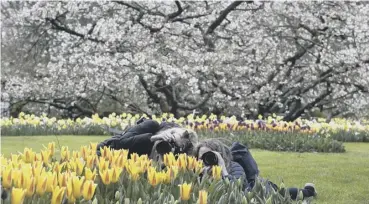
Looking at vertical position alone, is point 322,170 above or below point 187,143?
below

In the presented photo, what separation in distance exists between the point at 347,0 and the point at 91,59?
6328 mm

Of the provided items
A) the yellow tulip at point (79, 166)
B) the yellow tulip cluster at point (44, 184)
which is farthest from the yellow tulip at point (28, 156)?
the yellow tulip cluster at point (44, 184)

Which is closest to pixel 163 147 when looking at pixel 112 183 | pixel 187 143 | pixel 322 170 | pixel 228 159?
pixel 187 143

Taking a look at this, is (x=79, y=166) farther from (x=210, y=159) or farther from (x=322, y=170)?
(x=322, y=170)

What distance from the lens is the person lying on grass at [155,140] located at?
156 inches

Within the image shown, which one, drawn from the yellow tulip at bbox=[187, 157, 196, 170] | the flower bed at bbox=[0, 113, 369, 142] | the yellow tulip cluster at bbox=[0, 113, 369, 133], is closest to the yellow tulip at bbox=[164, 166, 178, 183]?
the yellow tulip at bbox=[187, 157, 196, 170]

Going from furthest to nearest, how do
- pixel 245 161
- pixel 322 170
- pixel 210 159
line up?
pixel 322 170
pixel 245 161
pixel 210 159

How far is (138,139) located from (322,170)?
3.49 m

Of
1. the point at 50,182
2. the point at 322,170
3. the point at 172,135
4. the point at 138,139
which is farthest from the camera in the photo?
the point at 322,170

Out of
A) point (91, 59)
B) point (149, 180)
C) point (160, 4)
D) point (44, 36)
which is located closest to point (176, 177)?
point (149, 180)

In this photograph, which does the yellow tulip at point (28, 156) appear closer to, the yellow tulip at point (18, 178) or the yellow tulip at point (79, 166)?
the yellow tulip at point (79, 166)

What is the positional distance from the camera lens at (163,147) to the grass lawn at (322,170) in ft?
6.57

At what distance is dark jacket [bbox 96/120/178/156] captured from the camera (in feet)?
13.8

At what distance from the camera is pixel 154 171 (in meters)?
2.79
